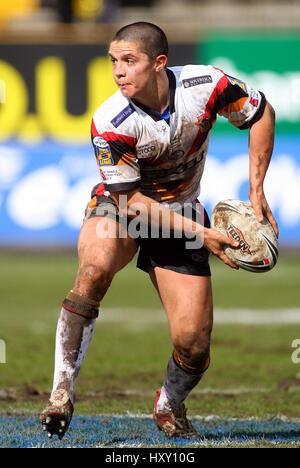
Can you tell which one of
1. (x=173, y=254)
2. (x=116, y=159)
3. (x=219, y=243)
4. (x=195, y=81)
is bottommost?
(x=173, y=254)

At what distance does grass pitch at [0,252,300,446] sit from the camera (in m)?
7.04

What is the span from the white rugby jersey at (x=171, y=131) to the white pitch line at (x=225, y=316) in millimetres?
4610

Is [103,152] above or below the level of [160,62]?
below

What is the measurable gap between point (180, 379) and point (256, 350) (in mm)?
3268

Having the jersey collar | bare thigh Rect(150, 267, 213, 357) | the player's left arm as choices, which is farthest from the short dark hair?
bare thigh Rect(150, 267, 213, 357)

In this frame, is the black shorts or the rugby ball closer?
the rugby ball

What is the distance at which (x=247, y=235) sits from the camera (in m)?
5.61

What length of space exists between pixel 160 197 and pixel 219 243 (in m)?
0.65

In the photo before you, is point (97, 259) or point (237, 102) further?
point (237, 102)

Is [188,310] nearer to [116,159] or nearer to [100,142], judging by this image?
[116,159]

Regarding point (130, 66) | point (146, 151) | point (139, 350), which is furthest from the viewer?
point (139, 350)

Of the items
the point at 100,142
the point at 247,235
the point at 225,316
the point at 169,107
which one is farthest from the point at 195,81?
the point at 225,316

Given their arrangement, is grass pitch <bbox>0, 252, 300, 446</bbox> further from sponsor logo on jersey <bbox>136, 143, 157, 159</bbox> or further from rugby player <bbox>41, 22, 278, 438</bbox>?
sponsor logo on jersey <bbox>136, 143, 157, 159</bbox>

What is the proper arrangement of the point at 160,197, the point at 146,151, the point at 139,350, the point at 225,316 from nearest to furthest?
the point at 146,151 → the point at 160,197 → the point at 139,350 → the point at 225,316
